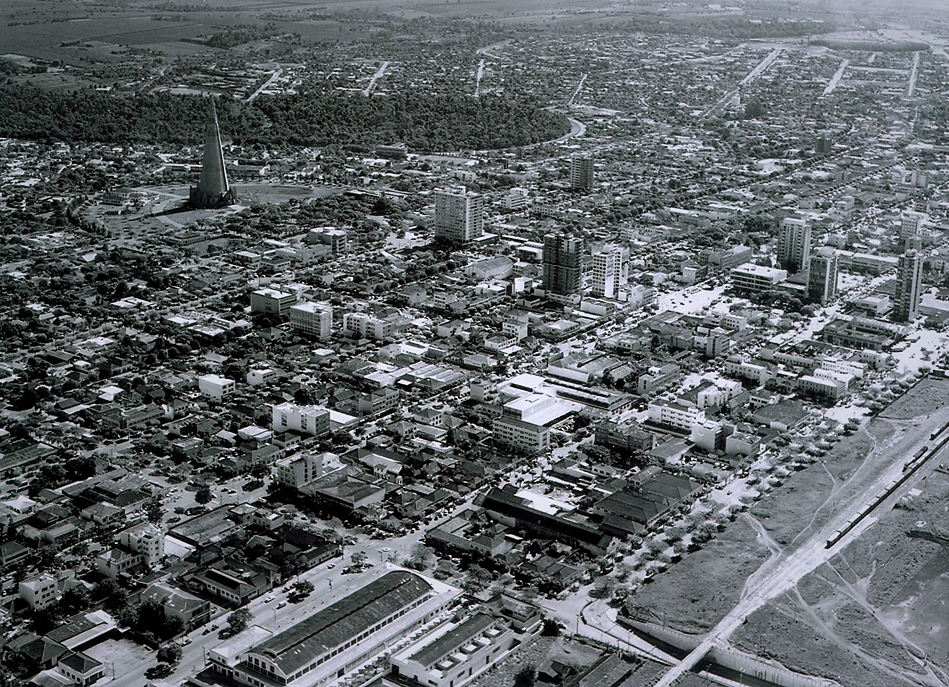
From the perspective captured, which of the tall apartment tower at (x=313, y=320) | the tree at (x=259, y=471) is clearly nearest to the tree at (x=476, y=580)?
the tree at (x=259, y=471)

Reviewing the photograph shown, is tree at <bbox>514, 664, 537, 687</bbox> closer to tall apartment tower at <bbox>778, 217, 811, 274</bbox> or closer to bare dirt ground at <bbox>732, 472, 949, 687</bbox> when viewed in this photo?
bare dirt ground at <bbox>732, 472, 949, 687</bbox>

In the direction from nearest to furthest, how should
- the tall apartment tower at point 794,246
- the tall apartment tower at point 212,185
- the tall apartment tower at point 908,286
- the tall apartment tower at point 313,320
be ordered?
the tall apartment tower at point 313,320
the tall apartment tower at point 908,286
the tall apartment tower at point 794,246
the tall apartment tower at point 212,185

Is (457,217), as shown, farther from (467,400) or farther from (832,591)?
(832,591)

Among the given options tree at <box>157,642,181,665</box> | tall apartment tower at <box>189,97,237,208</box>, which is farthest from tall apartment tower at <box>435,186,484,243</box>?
tree at <box>157,642,181,665</box>

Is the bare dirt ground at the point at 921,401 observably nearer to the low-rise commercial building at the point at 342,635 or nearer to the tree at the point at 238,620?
the low-rise commercial building at the point at 342,635

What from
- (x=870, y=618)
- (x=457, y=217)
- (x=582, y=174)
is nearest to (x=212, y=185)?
(x=457, y=217)

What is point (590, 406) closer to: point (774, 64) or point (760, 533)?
point (760, 533)
